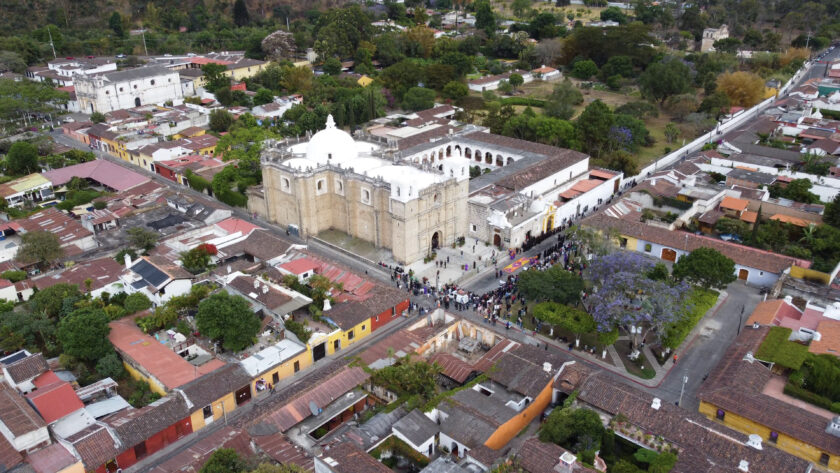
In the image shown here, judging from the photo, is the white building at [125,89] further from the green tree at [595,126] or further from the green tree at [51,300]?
the green tree at [595,126]

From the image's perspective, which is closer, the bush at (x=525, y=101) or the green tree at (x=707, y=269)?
the green tree at (x=707, y=269)

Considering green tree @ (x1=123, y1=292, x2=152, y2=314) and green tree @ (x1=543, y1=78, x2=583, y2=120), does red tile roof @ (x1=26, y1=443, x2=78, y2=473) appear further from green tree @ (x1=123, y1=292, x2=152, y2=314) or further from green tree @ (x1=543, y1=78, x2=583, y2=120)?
green tree @ (x1=543, y1=78, x2=583, y2=120)

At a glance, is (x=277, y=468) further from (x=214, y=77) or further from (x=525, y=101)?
(x=214, y=77)

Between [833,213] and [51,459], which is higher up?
[833,213]

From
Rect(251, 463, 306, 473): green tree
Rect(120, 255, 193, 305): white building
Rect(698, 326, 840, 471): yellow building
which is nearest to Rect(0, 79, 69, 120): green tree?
Rect(120, 255, 193, 305): white building

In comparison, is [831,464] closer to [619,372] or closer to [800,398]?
[800,398]

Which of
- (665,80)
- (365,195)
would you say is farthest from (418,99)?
(365,195)

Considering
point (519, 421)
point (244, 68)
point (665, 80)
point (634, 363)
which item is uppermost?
point (244, 68)

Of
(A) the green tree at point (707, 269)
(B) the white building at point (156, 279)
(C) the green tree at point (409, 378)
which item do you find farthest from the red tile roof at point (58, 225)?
(A) the green tree at point (707, 269)
